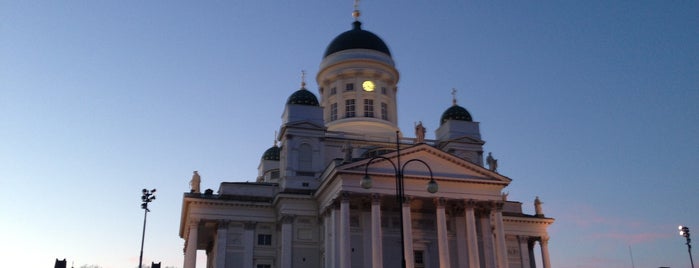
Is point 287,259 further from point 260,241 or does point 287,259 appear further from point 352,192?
point 352,192

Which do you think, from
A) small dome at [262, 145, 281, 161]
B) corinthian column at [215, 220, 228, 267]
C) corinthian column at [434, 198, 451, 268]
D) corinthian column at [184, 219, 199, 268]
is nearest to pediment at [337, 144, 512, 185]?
corinthian column at [434, 198, 451, 268]

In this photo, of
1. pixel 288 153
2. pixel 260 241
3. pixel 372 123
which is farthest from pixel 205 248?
pixel 372 123

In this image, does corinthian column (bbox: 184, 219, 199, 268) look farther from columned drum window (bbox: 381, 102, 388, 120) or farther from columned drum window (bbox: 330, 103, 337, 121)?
columned drum window (bbox: 381, 102, 388, 120)

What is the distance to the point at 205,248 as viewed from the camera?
55.1m

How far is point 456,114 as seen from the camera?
172 feet

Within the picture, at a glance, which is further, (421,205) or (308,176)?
(308,176)

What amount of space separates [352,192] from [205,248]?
70.4 feet

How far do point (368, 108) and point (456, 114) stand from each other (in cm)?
760

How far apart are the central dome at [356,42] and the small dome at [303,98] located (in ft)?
29.3

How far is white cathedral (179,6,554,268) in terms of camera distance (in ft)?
130

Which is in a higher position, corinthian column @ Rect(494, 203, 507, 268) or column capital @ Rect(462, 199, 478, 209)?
column capital @ Rect(462, 199, 478, 209)

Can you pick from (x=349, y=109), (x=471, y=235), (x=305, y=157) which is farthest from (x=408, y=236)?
(x=349, y=109)

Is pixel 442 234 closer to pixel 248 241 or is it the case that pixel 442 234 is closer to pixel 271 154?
pixel 248 241

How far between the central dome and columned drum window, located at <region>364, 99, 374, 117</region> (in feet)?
17.8
